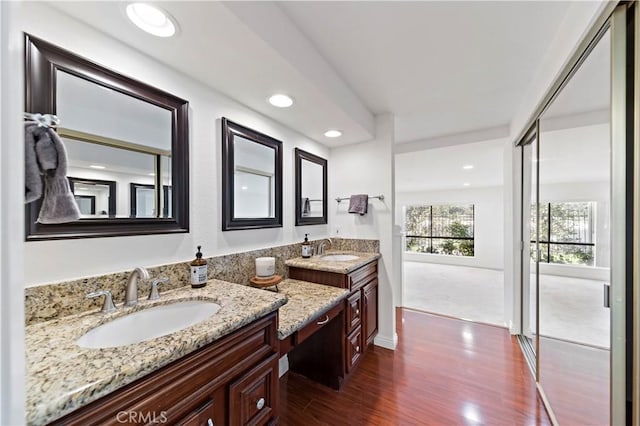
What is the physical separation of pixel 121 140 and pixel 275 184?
43.2 inches

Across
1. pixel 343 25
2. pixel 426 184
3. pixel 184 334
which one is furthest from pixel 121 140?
pixel 426 184

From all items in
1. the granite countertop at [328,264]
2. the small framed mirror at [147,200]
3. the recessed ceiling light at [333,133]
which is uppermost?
the recessed ceiling light at [333,133]

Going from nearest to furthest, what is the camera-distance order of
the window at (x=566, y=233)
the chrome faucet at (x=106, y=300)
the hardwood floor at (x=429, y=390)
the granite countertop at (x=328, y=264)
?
the chrome faucet at (x=106, y=300), the window at (x=566, y=233), the hardwood floor at (x=429, y=390), the granite countertop at (x=328, y=264)

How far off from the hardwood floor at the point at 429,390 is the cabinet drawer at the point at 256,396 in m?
0.69

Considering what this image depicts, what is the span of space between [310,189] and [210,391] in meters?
1.96

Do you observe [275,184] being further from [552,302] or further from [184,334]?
[552,302]

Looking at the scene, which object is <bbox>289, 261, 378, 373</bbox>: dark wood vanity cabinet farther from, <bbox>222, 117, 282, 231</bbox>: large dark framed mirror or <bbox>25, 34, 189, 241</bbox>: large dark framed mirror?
<bbox>25, 34, 189, 241</bbox>: large dark framed mirror

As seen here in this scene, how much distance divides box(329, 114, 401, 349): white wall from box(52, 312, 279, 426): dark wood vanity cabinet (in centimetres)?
166

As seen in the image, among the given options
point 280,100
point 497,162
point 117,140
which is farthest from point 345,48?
point 497,162

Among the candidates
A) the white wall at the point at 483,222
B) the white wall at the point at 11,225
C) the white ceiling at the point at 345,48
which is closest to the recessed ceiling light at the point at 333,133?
the white ceiling at the point at 345,48

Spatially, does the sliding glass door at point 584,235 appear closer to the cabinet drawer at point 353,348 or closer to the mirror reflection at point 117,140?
the cabinet drawer at point 353,348

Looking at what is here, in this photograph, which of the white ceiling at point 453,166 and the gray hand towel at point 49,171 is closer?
the gray hand towel at point 49,171

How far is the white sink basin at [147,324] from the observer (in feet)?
3.05

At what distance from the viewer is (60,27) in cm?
101
